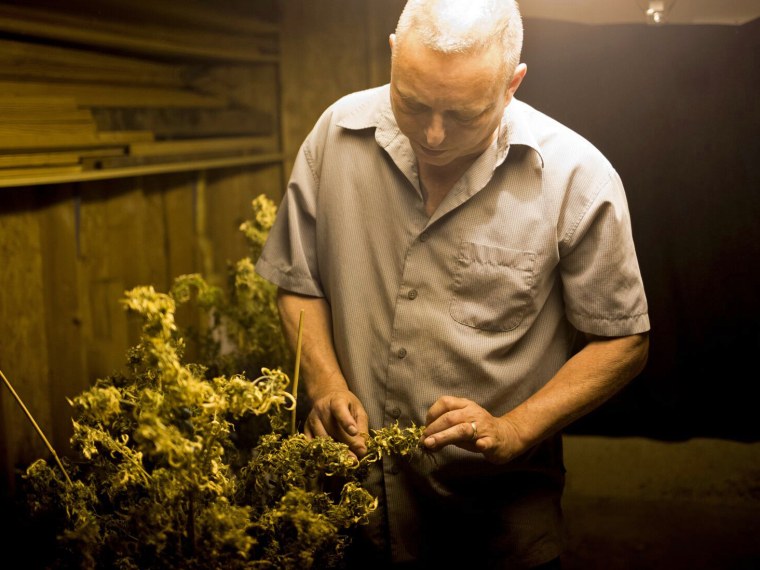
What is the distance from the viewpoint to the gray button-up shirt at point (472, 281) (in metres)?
1.62

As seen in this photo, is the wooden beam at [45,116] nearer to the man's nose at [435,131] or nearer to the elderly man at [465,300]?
the elderly man at [465,300]

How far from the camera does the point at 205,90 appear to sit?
10.1ft

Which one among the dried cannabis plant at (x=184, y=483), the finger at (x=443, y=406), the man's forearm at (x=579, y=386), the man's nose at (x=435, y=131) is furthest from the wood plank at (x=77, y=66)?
the man's forearm at (x=579, y=386)

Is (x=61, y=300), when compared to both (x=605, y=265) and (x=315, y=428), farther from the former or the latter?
(x=605, y=265)

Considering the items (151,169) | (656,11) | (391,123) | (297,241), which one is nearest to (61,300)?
(151,169)

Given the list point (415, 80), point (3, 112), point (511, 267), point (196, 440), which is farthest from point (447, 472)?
point (3, 112)

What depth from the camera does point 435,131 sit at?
1.47 m

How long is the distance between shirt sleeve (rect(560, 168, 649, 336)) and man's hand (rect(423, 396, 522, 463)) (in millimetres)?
287

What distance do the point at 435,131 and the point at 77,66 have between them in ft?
4.50

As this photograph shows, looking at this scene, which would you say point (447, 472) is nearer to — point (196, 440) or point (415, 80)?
point (196, 440)

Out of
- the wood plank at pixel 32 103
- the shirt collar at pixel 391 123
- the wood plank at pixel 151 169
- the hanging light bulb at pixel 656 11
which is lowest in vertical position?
the wood plank at pixel 151 169

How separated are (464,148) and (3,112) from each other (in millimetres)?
1210

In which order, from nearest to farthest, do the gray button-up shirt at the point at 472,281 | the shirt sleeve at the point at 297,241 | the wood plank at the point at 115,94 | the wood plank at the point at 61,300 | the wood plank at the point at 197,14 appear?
the gray button-up shirt at the point at 472,281, the shirt sleeve at the point at 297,241, the wood plank at the point at 115,94, the wood plank at the point at 61,300, the wood plank at the point at 197,14

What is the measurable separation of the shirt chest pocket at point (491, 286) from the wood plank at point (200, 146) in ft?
4.61
